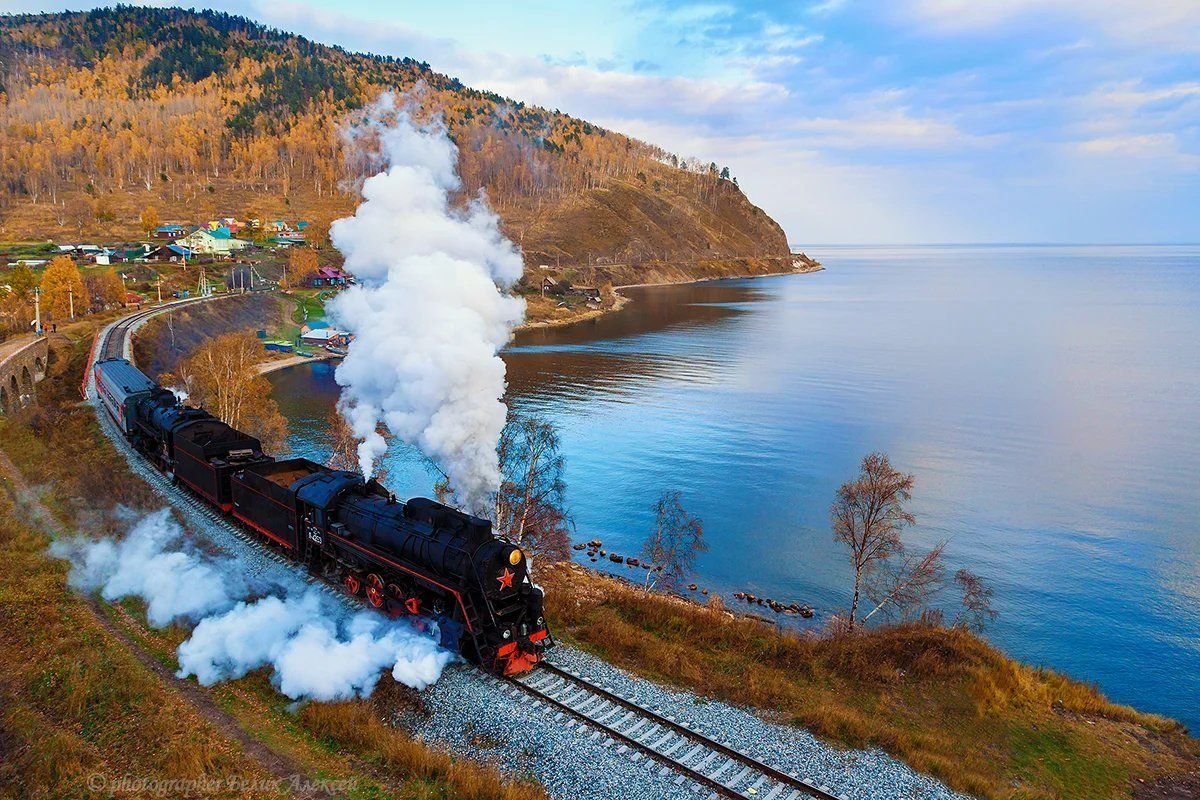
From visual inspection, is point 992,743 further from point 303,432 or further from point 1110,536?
point 303,432

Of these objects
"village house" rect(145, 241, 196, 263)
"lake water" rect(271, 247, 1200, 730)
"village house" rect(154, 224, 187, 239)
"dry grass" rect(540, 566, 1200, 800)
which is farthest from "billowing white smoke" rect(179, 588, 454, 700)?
"village house" rect(154, 224, 187, 239)

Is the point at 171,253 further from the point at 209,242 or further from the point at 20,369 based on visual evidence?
the point at 20,369

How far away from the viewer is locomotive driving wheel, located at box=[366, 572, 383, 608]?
21.6 metres

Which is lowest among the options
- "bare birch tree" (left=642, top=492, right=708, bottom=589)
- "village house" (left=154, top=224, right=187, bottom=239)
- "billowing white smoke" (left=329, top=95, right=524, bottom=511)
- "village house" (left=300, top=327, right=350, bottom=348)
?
"village house" (left=300, top=327, right=350, bottom=348)

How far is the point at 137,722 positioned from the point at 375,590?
7128mm

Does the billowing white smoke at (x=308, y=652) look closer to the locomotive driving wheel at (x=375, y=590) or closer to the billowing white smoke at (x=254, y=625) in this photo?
the billowing white smoke at (x=254, y=625)

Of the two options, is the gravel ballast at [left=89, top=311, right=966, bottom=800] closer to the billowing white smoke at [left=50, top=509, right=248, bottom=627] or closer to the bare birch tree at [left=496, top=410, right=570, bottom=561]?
the billowing white smoke at [left=50, top=509, right=248, bottom=627]

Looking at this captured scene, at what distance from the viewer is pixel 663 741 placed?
16.1 meters

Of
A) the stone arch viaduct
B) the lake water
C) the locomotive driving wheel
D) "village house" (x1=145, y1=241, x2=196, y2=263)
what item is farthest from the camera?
"village house" (x1=145, y1=241, x2=196, y2=263)

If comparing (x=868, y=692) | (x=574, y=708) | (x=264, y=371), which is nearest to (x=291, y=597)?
(x=574, y=708)

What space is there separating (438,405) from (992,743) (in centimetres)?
1927

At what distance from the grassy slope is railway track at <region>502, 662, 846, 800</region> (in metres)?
2.69

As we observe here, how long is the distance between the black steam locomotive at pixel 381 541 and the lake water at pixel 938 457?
19.8 metres

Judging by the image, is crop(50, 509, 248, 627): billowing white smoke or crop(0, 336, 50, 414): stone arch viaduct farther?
crop(0, 336, 50, 414): stone arch viaduct
